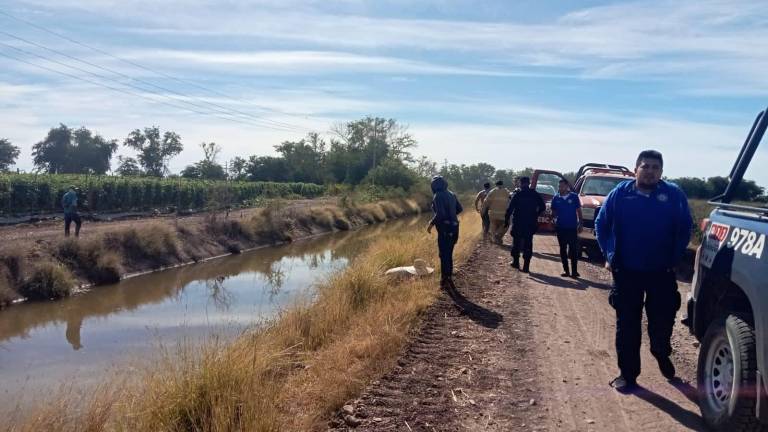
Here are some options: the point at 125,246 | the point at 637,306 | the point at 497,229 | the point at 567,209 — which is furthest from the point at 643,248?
the point at 125,246

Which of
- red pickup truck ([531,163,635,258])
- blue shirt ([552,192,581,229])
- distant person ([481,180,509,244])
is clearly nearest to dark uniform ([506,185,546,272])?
blue shirt ([552,192,581,229])

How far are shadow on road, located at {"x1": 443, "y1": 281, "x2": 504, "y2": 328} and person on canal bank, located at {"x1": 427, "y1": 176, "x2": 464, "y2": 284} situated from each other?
0.38m

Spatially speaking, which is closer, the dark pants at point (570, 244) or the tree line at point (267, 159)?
the dark pants at point (570, 244)

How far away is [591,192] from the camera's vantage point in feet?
52.7

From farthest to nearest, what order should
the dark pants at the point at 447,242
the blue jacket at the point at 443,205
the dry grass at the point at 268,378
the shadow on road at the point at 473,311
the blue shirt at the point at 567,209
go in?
the blue shirt at the point at 567,209 < the dark pants at the point at 447,242 < the blue jacket at the point at 443,205 < the shadow on road at the point at 473,311 < the dry grass at the point at 268,378

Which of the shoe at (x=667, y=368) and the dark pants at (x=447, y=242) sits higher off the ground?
the dark pants at (x=447, y=242)

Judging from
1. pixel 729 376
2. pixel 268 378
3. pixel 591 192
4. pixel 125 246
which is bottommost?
pixel 125 246

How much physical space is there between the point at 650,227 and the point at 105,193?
3465 centimetres

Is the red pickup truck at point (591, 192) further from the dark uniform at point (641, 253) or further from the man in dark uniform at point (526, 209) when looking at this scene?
the dark uniform at point (641, 253)

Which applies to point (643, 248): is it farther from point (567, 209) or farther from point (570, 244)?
point (570, 244)

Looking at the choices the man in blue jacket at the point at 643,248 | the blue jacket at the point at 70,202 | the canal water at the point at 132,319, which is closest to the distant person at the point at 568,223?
the canal water at the point at 132,319

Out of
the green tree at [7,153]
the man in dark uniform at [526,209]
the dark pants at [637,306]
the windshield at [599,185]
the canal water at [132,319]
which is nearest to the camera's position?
the dark pants at [637,306]

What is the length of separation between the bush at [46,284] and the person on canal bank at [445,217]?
11918 millimetres

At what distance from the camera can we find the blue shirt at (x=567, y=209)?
12.1m
